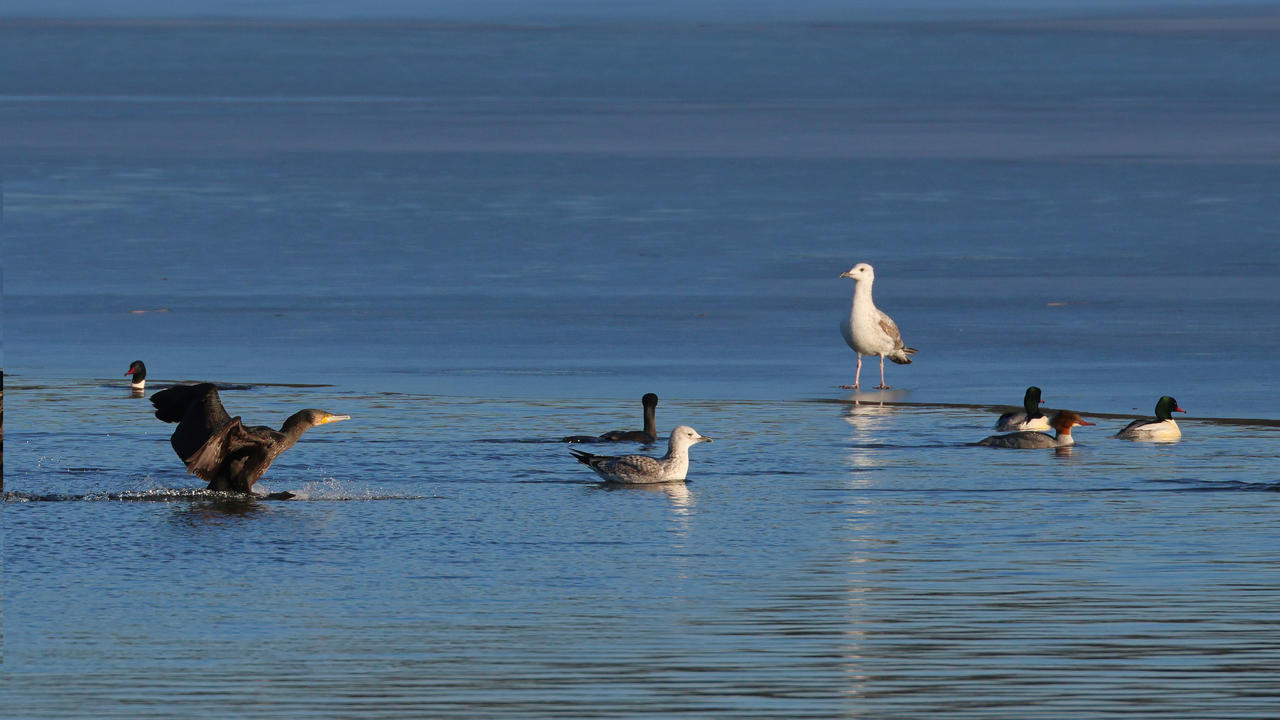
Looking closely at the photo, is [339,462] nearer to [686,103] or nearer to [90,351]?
[90,351]

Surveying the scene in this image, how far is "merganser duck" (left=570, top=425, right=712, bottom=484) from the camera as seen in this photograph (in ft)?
47.6

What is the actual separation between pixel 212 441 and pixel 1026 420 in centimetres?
605

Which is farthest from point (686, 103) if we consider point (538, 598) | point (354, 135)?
point (538, 598)

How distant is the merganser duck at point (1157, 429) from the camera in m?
16.1

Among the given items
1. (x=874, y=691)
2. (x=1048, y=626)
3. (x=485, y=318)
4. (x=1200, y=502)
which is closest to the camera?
(x=874, y=691)

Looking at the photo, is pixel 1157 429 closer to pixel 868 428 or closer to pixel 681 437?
pixel 868 428

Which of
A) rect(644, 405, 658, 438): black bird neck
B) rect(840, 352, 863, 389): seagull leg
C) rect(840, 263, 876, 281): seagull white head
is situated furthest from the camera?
rect(840, 263, 876, 281): seagull white head

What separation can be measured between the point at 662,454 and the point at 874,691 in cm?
788

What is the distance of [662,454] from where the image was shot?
16.4 metres

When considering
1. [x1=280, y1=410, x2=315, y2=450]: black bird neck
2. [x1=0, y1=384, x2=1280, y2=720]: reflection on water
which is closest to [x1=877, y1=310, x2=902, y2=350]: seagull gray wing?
[x1=0, y1=384, x2=1280, y2=720]: reflection on water

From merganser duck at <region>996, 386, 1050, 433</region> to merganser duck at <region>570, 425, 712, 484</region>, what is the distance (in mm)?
3045

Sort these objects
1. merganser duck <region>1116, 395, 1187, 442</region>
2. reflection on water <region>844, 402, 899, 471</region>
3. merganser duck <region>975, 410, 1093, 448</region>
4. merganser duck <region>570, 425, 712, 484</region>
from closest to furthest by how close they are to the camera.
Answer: merganser duck <region>570, 425, 712, 484</region>, reflection on water <region>844, 402, 899, 471</region>, merganser duck <region>975, 410, 1093, 448</region>, merganser duck <region>1116, 395, 1187, 442</region>

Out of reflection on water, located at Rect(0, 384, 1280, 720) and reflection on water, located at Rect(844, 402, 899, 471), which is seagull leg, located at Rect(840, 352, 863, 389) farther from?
reflection on water, located at Rect(0, 384, 1280, 720)

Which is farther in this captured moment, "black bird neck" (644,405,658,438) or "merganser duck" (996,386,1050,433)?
"black bird neck" (644,405,658,438)
